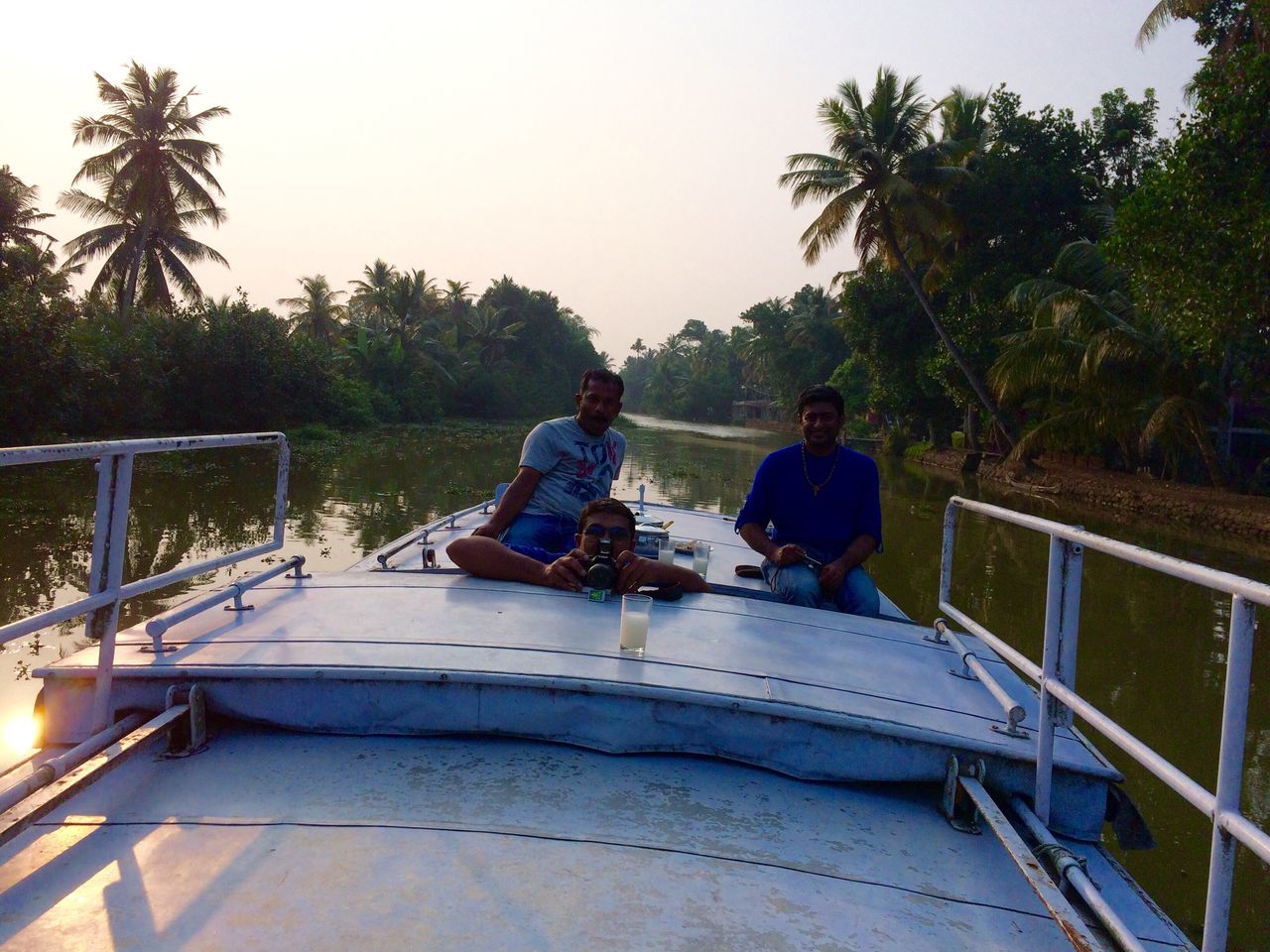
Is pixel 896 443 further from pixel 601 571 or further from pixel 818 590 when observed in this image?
pixel 601 571

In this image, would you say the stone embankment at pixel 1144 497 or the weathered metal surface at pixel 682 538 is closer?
the weathered metal surface at pixel 682 538

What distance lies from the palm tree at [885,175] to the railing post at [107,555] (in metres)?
20.0

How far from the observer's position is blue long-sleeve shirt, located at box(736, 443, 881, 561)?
12.8 ft

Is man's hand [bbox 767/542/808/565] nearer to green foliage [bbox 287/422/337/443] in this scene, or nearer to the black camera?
the black camera

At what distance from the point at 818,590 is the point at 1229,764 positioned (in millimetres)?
2281

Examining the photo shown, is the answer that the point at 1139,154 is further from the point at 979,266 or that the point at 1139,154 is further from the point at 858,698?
the point at 858,698

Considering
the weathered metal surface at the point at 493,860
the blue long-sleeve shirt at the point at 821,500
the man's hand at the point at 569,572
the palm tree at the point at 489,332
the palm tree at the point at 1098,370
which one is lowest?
the weathered metal surface at the point at 493,860

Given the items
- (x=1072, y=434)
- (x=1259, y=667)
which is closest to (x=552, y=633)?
(x=1259, y=667)

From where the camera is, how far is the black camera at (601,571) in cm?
320

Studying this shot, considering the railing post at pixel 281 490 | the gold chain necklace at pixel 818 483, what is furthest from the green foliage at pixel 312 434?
the gold chain necklace at pixel 818 483

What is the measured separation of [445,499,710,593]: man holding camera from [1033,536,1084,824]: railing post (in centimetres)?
150

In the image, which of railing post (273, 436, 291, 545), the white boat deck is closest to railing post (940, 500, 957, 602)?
the white boat deck

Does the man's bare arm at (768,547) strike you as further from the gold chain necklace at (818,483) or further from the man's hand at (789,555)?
the gold chain necklace at (818,483)

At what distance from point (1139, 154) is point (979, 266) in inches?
190
